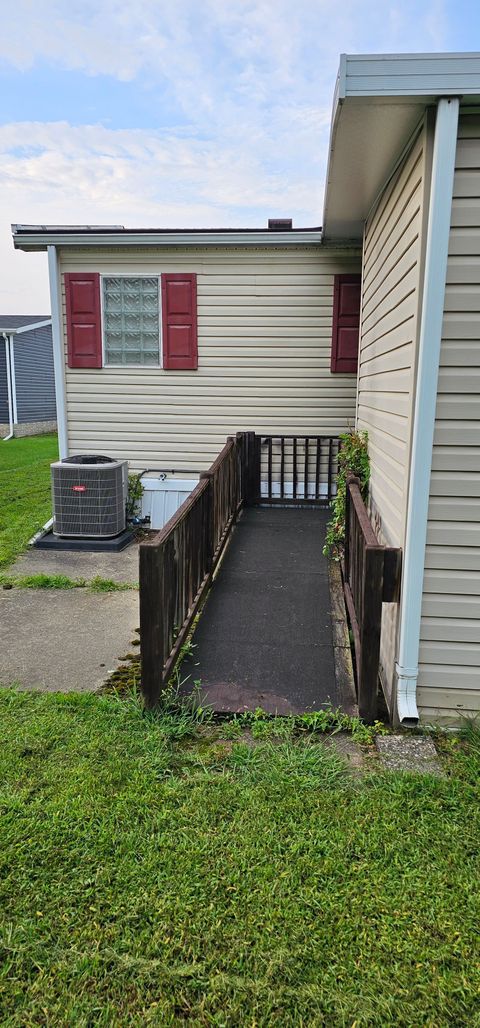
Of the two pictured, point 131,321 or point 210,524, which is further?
point 131,321

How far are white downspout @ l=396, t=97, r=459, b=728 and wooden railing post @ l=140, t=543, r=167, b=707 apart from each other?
1.10 metres

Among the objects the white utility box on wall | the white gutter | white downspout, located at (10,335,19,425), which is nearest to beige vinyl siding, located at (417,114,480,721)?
the white utility box on wall

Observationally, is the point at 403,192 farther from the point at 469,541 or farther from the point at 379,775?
the point at 379,775

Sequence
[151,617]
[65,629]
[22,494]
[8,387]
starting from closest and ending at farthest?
[151,617] < [65,629] < [22,494] < [8,387]

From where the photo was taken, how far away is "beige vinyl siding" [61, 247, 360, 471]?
7027 millimetres

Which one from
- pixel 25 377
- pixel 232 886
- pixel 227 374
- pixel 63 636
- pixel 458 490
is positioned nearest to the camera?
pixel 232 886

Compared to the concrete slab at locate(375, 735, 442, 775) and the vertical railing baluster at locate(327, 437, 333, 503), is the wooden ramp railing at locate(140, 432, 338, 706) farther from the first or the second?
the concrete slab at locate(375, 735, 442, 775)

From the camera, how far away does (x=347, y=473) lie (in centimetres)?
507

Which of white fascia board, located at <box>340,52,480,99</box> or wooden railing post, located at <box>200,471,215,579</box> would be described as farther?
wooden railing post, located at <box>200,471,215,579</box>

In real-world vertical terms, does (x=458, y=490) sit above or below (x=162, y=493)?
above

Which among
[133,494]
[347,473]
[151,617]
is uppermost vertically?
[347,473]

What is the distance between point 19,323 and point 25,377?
1794 mm

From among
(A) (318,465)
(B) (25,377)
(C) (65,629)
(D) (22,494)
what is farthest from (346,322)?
(B) (25,377)

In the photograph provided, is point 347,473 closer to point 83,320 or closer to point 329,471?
point 329,471
